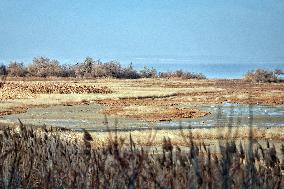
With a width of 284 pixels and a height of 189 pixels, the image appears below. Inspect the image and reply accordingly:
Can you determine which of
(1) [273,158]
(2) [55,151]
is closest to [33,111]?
(2) [55,151]

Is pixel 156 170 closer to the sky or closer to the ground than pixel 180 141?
closer to the sky

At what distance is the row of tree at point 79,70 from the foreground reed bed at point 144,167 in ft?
339

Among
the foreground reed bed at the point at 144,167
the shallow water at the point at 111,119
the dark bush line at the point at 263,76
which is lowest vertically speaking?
the shallow water at the point at 111,119

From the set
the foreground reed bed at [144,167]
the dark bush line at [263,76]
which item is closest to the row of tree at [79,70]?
the dark bush line at [263,76]

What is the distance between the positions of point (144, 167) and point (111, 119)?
112 ft

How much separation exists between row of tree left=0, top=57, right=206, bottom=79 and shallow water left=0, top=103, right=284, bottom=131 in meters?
62.9

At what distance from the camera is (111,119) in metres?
39.8

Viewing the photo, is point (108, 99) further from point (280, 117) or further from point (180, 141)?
point (180, 141)

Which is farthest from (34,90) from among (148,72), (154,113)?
(148,72)

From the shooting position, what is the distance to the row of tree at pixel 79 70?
364 feet

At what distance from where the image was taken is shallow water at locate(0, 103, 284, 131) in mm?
35219

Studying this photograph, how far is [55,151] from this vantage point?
7492 millimetres

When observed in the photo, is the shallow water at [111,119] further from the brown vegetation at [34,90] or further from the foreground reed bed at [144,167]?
the foreground reed bed at [144,167]

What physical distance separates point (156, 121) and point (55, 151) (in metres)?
30.8
